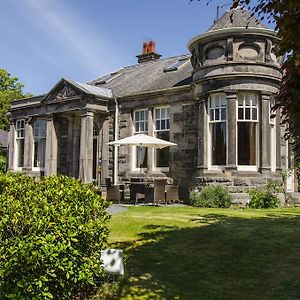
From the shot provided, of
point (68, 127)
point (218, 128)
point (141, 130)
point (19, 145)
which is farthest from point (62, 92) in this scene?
point (218, 128)

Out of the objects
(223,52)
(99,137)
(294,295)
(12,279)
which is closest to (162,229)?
(294,295)

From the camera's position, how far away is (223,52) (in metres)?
17.0

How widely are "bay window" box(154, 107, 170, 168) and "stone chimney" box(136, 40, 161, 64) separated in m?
10.4

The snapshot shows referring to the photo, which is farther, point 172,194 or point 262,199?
point 172,194

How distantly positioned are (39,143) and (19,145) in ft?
4.53

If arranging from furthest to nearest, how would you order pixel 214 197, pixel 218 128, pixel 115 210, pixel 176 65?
pixel 176 65, pixel 218 128, pixel 214 197, pixel 115 210

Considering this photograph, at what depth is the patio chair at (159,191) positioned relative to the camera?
16188mm

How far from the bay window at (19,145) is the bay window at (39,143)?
35.4 inches

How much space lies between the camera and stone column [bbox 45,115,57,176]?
22.7 metres

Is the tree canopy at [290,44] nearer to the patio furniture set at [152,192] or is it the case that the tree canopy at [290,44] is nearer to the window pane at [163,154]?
the patio furniture set at [152,192]

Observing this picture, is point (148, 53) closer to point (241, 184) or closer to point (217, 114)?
point (217, 114)

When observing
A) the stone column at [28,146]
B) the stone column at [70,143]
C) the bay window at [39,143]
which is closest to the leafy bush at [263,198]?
the stone column at [70,143]

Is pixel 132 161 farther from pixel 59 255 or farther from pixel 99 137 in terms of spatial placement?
pixel 59 255

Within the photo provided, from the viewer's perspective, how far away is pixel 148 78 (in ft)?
73.6
